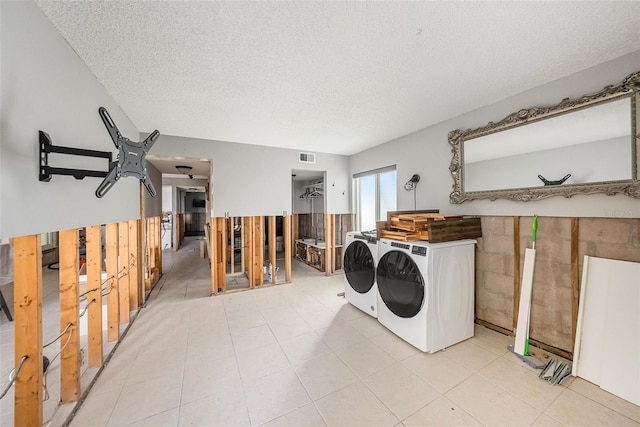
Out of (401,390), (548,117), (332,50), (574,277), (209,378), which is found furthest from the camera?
(548,117)

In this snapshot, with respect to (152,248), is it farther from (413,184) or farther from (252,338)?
(413,184)

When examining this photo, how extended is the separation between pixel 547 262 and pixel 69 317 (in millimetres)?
3777

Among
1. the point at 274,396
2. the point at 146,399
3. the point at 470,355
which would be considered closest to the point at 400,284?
the point at 470,355

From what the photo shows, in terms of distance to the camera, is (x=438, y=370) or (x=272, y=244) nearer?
(x=438, y=370)

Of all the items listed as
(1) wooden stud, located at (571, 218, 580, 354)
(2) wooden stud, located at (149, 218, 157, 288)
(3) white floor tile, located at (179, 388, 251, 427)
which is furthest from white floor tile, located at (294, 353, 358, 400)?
(2) wooden stud, located at (149, 218, 157, 288)

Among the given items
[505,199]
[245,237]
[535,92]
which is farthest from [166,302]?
[535,92]

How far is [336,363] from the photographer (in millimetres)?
1921

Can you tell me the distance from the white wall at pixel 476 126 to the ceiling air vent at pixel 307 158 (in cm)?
97

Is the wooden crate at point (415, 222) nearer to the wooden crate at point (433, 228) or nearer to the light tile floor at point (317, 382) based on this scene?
the wooden crate at point (433, 228)

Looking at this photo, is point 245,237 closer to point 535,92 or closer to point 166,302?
point 166,302

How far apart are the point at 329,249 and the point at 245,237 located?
1624mm

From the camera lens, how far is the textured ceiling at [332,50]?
123 cm

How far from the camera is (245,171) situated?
3.67 metres

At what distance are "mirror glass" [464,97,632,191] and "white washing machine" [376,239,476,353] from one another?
78cm
